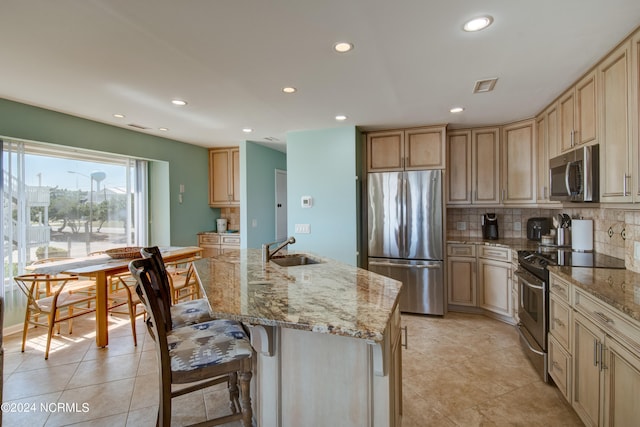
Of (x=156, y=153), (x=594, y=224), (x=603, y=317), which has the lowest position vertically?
(x=603, y=317)

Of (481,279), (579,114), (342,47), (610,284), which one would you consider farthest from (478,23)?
(481,279)

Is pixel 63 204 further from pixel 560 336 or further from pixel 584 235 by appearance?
pixel 584 235

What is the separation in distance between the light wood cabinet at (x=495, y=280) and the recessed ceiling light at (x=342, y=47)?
2.79 metres

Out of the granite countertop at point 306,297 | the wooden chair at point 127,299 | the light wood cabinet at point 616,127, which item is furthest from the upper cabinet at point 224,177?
the light wood cabinet at point 616,127

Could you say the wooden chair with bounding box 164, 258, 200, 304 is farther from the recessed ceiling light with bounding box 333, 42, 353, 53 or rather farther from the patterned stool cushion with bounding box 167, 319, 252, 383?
the recessed ceiling light with bounding box 333, 42, 353, 53

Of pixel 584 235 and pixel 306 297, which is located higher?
pixel 584 235

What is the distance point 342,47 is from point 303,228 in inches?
101

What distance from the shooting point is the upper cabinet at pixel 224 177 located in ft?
18.0

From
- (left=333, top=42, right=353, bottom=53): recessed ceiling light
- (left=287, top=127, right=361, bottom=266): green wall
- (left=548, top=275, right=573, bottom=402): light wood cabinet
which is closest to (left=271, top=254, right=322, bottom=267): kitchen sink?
(left=287, top=127, right=361, bottom=266): green wall

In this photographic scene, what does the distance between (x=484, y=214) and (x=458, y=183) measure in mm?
549

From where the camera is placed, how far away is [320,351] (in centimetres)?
136

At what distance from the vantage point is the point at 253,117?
11.7 ft

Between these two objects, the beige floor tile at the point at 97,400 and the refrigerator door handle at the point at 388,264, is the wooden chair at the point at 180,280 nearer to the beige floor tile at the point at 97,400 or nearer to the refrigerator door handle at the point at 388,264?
the beige floor tile at the point at 97,400

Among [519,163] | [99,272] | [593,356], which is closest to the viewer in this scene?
[593,356]
